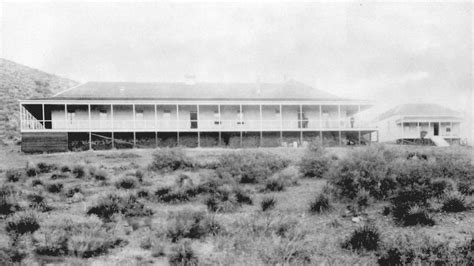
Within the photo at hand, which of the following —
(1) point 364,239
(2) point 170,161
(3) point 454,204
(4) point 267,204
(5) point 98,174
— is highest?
(2) point 170,161

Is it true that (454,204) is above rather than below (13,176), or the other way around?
below

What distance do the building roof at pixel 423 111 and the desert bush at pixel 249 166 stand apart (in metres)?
26.7

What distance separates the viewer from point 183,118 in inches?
1216

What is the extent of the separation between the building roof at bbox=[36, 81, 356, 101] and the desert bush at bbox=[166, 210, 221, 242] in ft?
66.7

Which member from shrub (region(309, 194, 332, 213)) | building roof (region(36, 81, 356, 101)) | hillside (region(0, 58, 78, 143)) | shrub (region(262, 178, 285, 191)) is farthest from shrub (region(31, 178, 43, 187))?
hillside (region(0, 58, 78, 143))

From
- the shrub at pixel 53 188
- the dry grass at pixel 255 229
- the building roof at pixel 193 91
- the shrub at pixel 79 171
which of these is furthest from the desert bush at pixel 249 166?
the building roof at pixel 193 91

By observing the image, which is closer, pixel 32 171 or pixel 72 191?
pixel 72 191

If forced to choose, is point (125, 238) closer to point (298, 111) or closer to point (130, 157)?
point (130, 157)

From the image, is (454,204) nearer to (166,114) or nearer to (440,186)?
(440,186)

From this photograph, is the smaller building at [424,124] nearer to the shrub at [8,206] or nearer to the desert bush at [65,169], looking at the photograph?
the desert bush at [65,169]

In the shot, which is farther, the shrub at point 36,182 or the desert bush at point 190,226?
the shrub at point 36,182

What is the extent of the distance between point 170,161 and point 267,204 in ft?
26.3

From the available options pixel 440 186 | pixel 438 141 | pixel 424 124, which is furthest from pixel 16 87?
pixel 424 124

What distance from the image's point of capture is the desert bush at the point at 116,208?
1040cm
